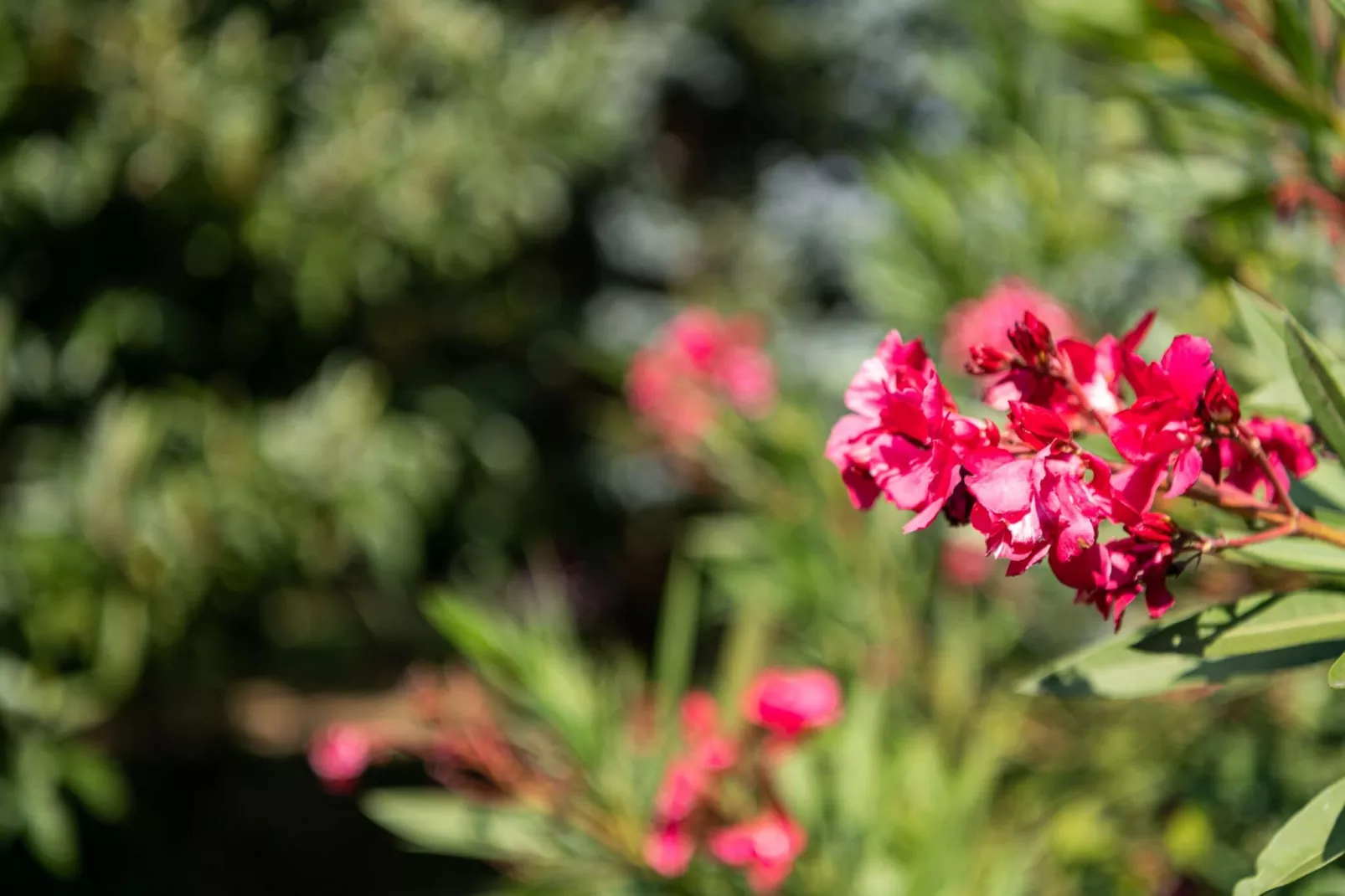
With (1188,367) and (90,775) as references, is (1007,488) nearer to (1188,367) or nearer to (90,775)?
(1188,367)

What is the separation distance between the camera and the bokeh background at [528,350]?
1060mm

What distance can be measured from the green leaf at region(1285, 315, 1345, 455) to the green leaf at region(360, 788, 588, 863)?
620mm

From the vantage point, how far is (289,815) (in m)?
4.18

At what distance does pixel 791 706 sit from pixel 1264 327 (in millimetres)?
445

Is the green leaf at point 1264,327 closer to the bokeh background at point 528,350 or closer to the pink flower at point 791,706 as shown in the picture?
the bokeh background at point 528,350

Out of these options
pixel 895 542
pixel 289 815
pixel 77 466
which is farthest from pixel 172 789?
pixel 895 542

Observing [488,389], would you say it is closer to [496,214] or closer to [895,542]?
[496,214]

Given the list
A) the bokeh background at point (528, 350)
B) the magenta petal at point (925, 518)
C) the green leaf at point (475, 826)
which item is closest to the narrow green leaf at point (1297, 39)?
the bokeh background at point (528, 350)

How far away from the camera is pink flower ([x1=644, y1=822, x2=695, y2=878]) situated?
2.71ft

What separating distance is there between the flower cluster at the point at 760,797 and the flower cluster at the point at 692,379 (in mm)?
945

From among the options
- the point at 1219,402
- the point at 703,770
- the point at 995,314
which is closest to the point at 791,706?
the point at 703,770

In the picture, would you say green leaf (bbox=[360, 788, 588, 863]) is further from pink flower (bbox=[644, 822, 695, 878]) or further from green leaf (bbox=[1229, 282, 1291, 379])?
green leaf (bbox=[1229, 282, 1291, 379])

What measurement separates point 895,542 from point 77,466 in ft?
6.36

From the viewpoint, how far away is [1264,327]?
1.80 feet
